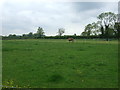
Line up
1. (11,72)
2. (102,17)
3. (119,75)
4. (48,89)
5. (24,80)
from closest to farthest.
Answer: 1. (48,89)
2. (24,80)
3. (119,75)
4. (11,72)
5. (102,17)

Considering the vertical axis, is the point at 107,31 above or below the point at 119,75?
above

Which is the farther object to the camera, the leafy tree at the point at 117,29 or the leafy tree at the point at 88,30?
the leafy tree at the point at 88,30

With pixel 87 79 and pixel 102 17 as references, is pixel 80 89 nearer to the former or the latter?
pixel 87 79

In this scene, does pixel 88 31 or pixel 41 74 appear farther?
pixel 88 31

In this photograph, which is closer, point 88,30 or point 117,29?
point 117,29

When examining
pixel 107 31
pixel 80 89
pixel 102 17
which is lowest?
pixel 80 89

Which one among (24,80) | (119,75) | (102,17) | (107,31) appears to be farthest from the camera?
(102,17)

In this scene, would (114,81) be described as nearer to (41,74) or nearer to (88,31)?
(41,74)

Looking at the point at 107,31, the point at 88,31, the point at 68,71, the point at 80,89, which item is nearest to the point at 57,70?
the point at 68,71

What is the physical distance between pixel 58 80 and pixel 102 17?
8120 centimetres

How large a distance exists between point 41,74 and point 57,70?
4.20 ft

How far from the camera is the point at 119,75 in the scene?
368 inches

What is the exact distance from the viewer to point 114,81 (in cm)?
835

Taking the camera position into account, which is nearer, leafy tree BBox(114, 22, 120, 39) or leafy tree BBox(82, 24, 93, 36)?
leafy tree BBox(114, 22, 120, 39)
